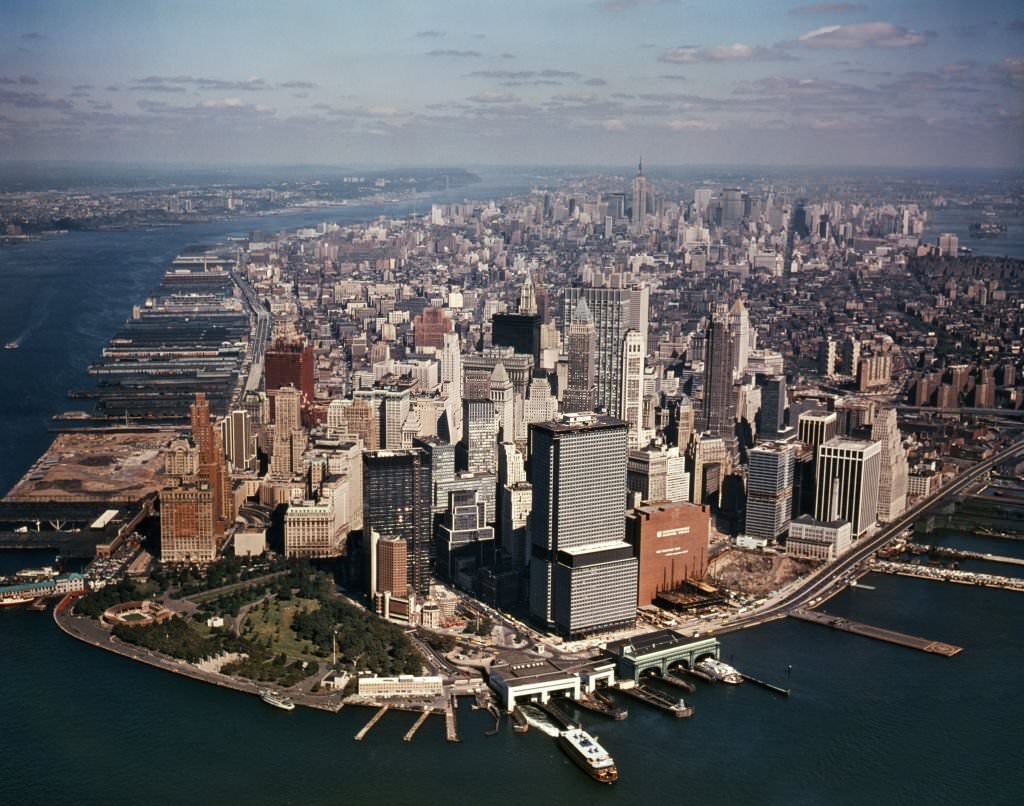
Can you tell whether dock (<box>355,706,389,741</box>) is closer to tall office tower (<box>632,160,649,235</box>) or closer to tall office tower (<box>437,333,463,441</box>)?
tall office tower (<box>437,333,463,441</box>)

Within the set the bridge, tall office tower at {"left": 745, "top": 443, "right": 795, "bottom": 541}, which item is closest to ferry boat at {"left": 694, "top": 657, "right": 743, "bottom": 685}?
the bridge

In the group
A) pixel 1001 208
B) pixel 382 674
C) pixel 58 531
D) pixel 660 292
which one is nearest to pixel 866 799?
pixel 382 674

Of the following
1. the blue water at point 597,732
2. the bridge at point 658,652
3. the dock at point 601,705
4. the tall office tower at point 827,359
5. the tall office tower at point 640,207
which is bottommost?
the blue water at point 597,732

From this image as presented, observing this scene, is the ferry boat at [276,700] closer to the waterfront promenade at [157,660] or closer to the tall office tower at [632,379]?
the waterfront promenade at [157,660]

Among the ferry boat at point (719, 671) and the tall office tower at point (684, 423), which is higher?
the tall office tower at point (684, 423)

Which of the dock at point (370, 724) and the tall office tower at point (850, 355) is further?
the tall office tower at point (850, 355)

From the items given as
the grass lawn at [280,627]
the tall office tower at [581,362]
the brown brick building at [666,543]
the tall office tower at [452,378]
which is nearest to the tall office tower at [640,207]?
the tall office tower at [452,378]

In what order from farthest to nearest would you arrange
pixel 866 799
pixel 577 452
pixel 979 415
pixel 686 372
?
pixel 686 372 → pixel 979 415 → pixel 577 452 → pixel 866 799

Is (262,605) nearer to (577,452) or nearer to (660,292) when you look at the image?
(577,452)
